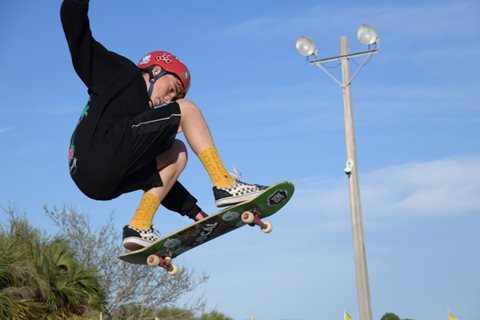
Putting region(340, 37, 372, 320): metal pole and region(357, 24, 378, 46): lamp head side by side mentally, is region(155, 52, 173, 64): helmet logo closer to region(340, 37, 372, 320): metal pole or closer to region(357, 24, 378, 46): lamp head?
region(340, 37, 372, 320): metal pole

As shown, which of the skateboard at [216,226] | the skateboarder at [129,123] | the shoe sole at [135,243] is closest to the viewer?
the skateboarder at [129,123]

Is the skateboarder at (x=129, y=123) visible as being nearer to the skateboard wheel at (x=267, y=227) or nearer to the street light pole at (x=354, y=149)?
the skateboard wheel at (x=267, y=227)

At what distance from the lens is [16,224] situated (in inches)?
705

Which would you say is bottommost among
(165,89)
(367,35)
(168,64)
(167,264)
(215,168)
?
(167,264)

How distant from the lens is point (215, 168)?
5215mm

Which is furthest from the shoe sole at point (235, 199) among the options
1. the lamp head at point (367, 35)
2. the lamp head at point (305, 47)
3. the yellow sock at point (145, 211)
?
the lamp head at point (305, 47)

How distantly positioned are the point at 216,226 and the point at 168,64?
4.11 ft

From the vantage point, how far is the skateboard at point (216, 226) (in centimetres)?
523

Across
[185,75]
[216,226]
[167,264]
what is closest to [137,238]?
[167,264]

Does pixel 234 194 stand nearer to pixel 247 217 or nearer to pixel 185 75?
pixel 247 217

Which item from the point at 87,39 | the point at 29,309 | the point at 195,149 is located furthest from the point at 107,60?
the point at 29,309

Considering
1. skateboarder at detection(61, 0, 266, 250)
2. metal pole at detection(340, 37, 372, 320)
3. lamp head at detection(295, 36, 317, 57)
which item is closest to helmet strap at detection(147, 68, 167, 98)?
skateboarder at detection(61, 0, 266, 250)

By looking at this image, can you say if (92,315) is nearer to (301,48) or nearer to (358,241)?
(358,241)

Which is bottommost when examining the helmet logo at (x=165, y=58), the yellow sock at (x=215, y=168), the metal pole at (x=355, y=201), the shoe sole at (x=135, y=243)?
the shoe sole at (x=135, y=243)
